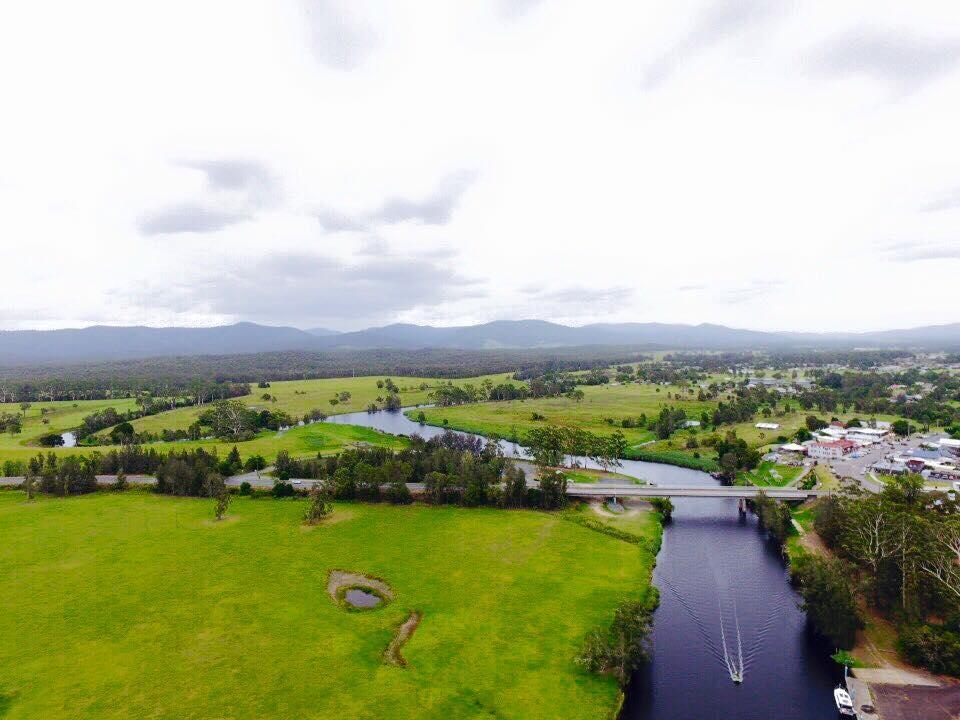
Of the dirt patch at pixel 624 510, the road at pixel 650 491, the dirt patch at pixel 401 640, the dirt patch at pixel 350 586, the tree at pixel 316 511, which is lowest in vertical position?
the dirt patch at pixel 624 510

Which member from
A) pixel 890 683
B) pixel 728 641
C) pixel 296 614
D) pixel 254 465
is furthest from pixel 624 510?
pixel 254 465

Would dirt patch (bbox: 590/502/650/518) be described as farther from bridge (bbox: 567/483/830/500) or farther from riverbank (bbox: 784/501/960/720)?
riverbank (bbox: 784/501/960/720)

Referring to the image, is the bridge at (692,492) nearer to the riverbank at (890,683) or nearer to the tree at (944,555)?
the tree at (944,555)

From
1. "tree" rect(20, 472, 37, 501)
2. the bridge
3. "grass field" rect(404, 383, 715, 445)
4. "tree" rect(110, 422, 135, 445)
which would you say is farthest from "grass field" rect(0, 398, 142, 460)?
the bridge

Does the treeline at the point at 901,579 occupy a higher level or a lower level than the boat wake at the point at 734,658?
higher

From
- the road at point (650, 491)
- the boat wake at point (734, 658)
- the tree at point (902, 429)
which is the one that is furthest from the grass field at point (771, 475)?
the tree at point (902, 429)

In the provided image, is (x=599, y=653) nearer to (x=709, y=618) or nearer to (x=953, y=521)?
(x=709, y=618)

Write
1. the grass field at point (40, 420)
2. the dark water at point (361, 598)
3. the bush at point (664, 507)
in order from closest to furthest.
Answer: the dark water at point (361, 598) < the bush at point (664, 507) < the grass field at point (40, 420)
